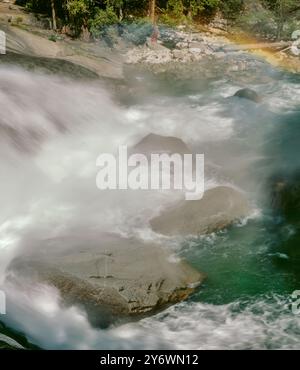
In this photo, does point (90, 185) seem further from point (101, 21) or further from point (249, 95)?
point (101, 21)

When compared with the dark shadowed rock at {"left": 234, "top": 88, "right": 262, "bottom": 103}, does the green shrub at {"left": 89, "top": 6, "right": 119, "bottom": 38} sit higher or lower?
higher

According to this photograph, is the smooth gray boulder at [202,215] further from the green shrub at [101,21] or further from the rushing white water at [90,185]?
→ the green shrub at [101,21]

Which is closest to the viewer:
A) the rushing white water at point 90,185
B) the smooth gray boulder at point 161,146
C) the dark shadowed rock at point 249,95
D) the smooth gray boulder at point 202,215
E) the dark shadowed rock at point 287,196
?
the rushing white water at point 90,185

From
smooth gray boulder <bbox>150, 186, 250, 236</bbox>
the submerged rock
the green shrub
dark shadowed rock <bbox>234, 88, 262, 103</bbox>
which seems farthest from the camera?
the green shrub

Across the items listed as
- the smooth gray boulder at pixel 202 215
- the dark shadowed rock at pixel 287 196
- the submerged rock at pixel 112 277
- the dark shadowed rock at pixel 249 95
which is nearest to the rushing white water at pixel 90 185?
the submerged rock at pixel 112 277

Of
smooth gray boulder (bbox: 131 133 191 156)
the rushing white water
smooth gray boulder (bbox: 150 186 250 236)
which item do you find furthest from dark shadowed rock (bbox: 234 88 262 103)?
smooth gray boulder (bbox: 150 186 250 236)

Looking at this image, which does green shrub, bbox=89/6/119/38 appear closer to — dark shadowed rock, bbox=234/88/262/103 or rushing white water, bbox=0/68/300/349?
rushing white water, bbox=0/68/300/349
